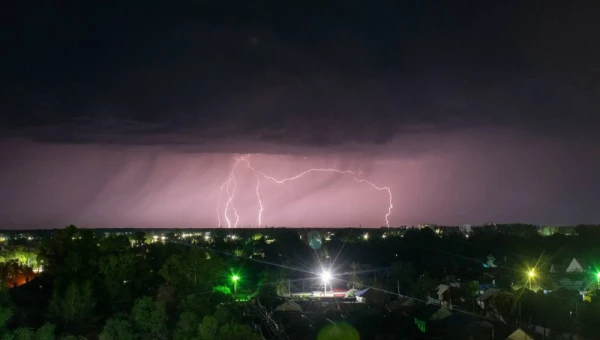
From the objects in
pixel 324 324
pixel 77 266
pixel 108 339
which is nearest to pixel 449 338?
pixel 324 324

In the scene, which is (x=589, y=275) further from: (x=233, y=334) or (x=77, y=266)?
(x=77, y=266)

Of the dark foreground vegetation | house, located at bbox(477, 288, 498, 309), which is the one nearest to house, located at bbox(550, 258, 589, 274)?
the dark foreground vegetation

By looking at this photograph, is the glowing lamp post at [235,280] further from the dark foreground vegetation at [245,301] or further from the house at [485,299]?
the house at [485,299]

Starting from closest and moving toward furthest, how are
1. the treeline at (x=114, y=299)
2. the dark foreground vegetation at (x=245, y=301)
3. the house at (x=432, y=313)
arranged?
1. the treeline at (x=114, y=299)
2. the dark foreground vegetation at (x=245, y=301)
3. the house at (x=432, y=313)

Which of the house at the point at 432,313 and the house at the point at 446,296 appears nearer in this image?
the house at the point at 432,313

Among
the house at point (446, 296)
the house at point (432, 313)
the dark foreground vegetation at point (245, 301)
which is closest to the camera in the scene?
the dark foreground vegetation at point (245, 301)

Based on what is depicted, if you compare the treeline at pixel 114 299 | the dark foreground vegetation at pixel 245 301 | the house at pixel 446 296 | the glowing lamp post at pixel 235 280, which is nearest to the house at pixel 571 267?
the dark foreground vegetation at pixel 245 301

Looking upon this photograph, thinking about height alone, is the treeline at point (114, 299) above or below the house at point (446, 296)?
above

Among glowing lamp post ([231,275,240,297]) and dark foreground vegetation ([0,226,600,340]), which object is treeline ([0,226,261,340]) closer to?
dark foreground vegetation ([0,226,600,340])

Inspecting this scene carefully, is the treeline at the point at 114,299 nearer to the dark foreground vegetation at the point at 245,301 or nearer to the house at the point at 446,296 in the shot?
the dark foreground vegetation at the point at 245,301

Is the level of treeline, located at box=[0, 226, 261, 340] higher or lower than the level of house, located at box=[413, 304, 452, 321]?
higher

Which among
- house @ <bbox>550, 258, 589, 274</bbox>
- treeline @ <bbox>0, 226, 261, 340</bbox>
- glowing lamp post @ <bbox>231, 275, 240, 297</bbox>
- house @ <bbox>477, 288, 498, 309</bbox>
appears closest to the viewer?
treeline @ <bbox>0, 226, 261, 340</bbox>
